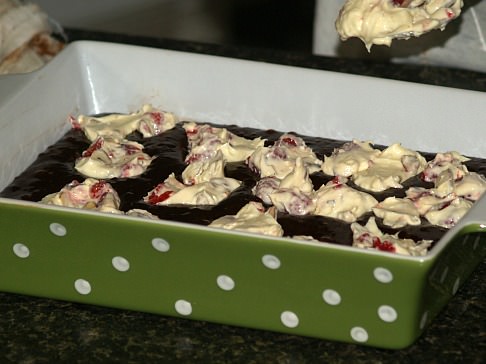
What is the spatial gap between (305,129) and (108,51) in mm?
442

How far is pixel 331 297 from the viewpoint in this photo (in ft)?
5.61

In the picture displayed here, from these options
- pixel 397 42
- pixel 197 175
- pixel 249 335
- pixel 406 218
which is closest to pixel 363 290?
pixel 249 335

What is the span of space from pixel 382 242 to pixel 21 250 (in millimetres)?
527

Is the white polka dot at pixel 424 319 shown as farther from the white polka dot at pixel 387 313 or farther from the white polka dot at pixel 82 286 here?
the white polka dot at pixel 82 286

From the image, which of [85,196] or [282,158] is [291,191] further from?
[85,196]

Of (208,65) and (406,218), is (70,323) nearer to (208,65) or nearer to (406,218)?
(406,218)

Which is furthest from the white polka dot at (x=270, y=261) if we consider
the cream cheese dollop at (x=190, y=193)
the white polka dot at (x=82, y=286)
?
the cream cheese dollop at (x=190, y=193)

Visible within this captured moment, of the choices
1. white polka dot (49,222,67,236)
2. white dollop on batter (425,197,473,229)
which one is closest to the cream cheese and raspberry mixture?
white dollop on batter (425,197,473,229)

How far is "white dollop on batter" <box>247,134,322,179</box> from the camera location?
2.25 metres

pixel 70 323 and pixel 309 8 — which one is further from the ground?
pixel 70 323

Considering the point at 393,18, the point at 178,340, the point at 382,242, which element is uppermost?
the point at 393,18

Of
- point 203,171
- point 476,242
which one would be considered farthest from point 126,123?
point 476,242

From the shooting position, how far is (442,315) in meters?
1.88

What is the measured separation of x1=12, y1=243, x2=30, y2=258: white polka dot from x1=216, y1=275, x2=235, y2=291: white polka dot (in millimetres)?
294
